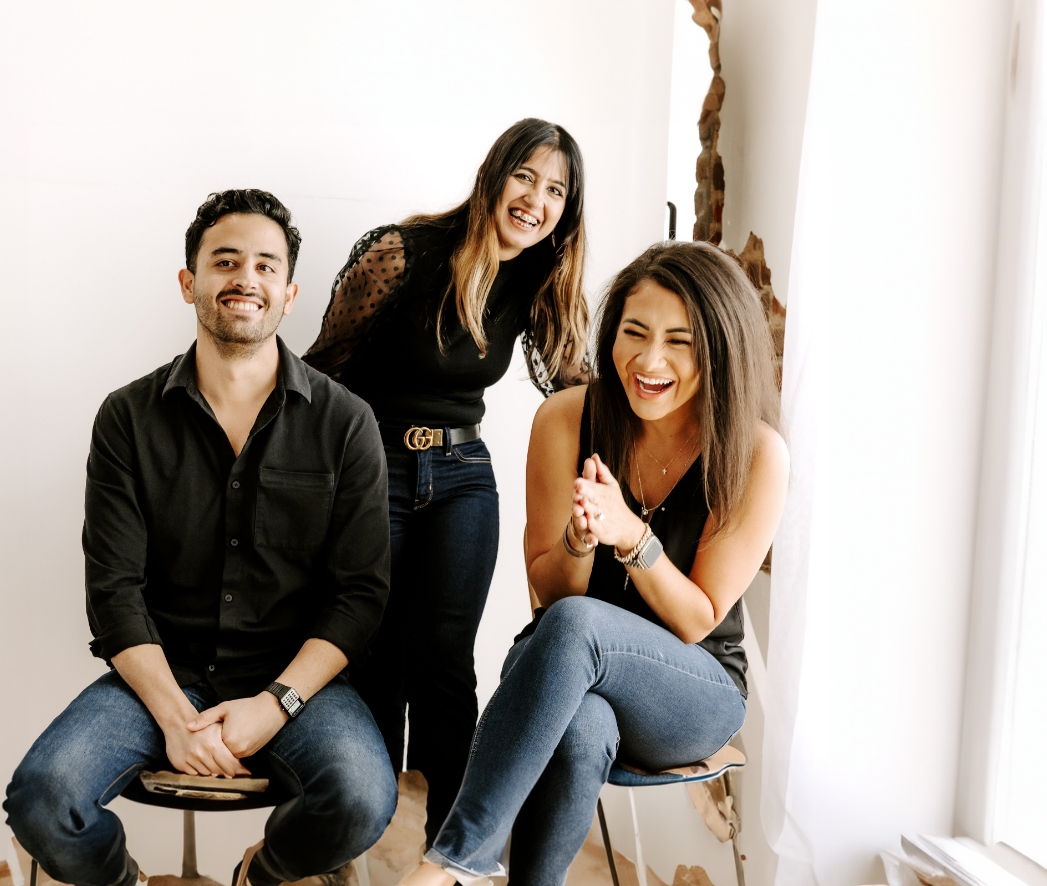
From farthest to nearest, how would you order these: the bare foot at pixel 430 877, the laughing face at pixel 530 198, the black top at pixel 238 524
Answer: the laughing face at pixel 530 198, the black top at pixel 238 524, the bare foot at pixel 430 877

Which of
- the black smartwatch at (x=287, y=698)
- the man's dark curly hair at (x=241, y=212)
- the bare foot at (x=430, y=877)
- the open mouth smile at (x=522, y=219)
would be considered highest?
the open mouth smile at (x=522, y=219)

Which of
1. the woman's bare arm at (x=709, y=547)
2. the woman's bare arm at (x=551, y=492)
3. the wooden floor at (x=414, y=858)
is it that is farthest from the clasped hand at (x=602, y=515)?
the wooden floor at (x=414, y=858)

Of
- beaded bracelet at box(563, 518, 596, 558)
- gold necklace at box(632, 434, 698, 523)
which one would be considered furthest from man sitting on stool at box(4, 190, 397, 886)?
gold necklace at box(632, 434, 698, 523)

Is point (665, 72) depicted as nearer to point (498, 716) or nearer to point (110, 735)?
point (498, 716)

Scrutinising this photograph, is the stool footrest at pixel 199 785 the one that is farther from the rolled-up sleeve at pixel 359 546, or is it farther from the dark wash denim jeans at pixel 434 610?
the dark wash denim jeans at pixel 434 610

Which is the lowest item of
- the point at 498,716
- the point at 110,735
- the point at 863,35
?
the point at 110,735

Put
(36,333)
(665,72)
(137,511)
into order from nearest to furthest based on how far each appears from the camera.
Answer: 1. (137,511)
2. (36,333)
3. (665,72)

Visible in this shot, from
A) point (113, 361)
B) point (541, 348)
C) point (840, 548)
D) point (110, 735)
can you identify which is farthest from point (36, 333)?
point (840, 548)

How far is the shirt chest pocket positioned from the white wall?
0.49 meters

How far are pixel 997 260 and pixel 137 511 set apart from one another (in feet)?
5.12

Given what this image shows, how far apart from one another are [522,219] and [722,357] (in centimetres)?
52

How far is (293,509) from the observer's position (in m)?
1.67

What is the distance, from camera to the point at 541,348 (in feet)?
6.48

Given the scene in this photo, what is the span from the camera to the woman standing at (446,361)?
1824mm
